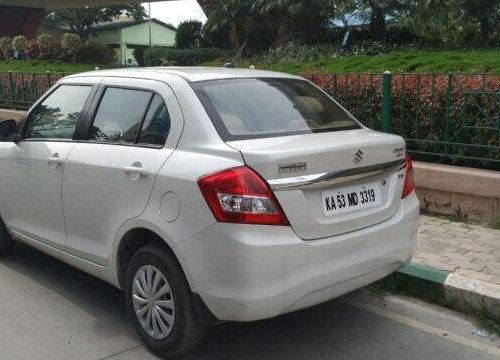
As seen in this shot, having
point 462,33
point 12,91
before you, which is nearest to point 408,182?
point 12,91

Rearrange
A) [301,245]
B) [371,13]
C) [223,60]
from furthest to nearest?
[223,60] < [371,13] < [301,245]

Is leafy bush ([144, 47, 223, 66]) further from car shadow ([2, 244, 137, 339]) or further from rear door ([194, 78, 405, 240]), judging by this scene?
rear door ([194, 78, 405, 240])

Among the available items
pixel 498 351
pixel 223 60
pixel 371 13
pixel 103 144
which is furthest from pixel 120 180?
pixel 223 60

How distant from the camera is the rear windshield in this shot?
3473 mm

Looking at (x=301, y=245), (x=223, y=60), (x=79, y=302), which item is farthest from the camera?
(x=223, y=60)

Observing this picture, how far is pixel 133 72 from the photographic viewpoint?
407cm

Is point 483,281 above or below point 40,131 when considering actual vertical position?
below

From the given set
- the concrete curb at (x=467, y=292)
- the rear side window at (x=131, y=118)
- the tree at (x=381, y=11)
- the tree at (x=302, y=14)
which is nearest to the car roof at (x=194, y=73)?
the rear side window at (x=131, y=118)

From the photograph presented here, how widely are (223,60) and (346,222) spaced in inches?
689

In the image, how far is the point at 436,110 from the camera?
6.18m

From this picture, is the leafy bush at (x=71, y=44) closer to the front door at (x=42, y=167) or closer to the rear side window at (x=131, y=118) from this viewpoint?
the front door at (x=42, y=167)

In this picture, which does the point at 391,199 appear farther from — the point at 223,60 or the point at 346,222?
the point at 223,60

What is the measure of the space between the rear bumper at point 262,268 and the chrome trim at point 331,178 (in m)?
Result: 0.22

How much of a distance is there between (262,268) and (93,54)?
23.9 metres
